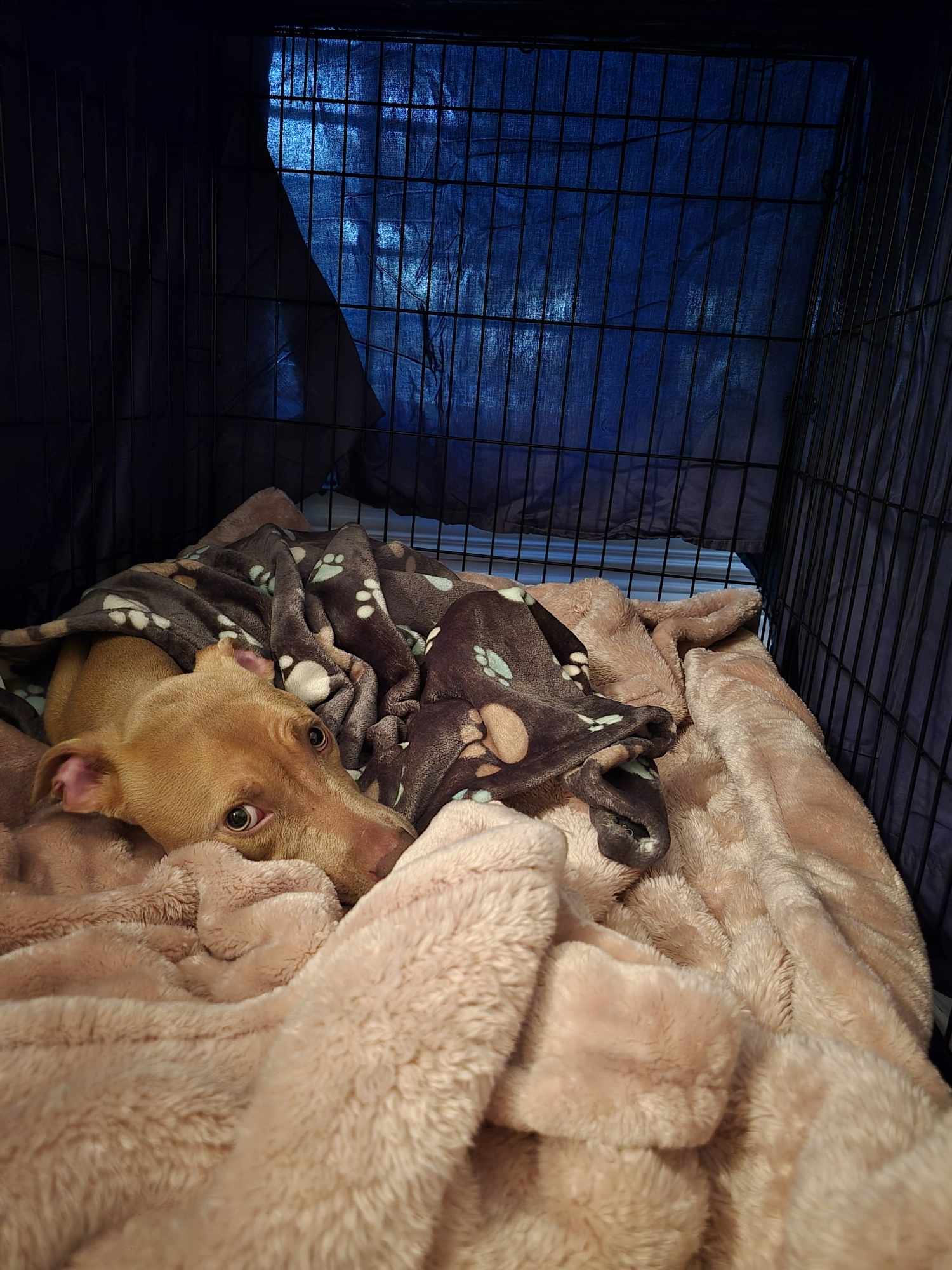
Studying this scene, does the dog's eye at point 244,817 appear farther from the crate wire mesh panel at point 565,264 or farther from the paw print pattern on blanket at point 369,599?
the crate wire mesh panel at point 565,264

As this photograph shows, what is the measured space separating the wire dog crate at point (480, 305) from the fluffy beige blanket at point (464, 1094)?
136 centimetres

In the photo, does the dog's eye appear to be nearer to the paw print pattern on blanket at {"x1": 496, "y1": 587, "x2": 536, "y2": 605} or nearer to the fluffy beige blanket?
the fluffy beige blanket

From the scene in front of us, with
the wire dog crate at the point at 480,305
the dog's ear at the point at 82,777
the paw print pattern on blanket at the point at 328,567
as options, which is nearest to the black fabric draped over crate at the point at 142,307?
the wire dog crate at the point at 480,305

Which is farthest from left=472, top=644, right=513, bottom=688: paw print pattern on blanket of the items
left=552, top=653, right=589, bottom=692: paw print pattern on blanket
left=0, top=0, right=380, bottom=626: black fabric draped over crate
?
left=0, top=0, right=380, bottom=626: black fabric draped over crate

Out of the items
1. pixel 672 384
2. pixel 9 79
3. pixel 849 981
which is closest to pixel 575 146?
pixel 672 384

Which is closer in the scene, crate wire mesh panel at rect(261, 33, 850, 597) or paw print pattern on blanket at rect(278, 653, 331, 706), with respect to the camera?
paw print pattern on blanket at rect(278, 653, 331, 706)

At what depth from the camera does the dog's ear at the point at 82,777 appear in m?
1.46

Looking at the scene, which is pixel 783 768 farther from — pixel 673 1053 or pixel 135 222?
pixel 135 222

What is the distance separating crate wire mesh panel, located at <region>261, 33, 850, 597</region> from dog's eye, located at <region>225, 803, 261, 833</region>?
82.6 inches

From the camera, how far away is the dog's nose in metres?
1.39

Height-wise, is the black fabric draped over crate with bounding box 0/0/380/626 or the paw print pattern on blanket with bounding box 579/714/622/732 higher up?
the black fabric draped over crate with bounding box 0/0/380/626

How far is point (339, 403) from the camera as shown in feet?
11.0

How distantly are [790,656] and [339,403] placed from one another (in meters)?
1.87

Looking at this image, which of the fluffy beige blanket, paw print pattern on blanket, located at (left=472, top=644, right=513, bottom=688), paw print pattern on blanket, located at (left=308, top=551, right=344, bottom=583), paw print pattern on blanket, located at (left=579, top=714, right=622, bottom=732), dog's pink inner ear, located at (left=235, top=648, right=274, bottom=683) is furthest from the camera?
paw print pattern on blanket, located at (left=308, top=551, right=344, bottom=583)
